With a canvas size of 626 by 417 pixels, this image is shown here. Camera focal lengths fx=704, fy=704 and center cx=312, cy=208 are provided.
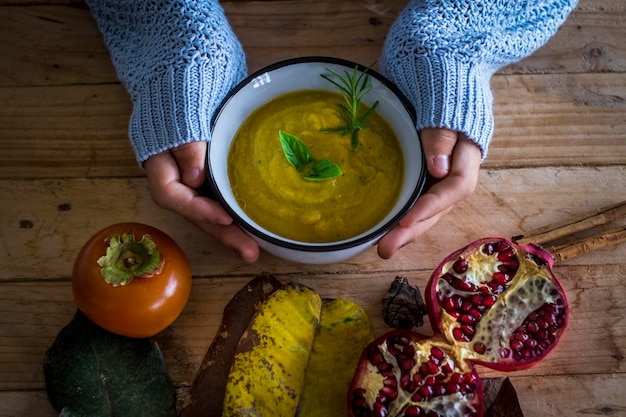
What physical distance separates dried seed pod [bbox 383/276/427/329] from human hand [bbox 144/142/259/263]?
0.71ft

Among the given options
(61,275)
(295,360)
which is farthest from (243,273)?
(61,275)

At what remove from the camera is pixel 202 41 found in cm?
107

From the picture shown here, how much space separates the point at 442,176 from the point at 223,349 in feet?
1.38

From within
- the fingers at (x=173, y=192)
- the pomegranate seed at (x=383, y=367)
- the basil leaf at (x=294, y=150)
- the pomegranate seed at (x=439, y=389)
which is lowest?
the pomegranate seed at (x=439, y=389)

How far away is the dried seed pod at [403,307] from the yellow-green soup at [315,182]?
0.14 meters

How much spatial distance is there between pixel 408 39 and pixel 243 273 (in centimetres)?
45

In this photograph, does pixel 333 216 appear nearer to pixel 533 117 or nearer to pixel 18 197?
pixel 533 117

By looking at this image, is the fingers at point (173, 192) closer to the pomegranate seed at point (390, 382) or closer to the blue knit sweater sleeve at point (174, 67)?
the blue knit sweater sleeve at point (174, 67)

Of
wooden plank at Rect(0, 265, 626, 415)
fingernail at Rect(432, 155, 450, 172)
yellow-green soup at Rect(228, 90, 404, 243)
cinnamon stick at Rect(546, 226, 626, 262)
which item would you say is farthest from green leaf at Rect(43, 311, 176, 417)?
cinnamon stick at Rect(546, 226, 626, 262)

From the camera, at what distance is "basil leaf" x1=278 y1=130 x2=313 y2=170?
978 mm

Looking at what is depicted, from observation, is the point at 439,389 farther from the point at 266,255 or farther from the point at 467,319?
the point at 266,255

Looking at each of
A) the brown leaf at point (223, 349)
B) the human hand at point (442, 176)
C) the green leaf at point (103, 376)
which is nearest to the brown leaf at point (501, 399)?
the human hand at point (442, 176)

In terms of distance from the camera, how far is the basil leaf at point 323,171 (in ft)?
3.16

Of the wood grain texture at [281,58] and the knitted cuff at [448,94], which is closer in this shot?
the knitted cuff at [448,94]
